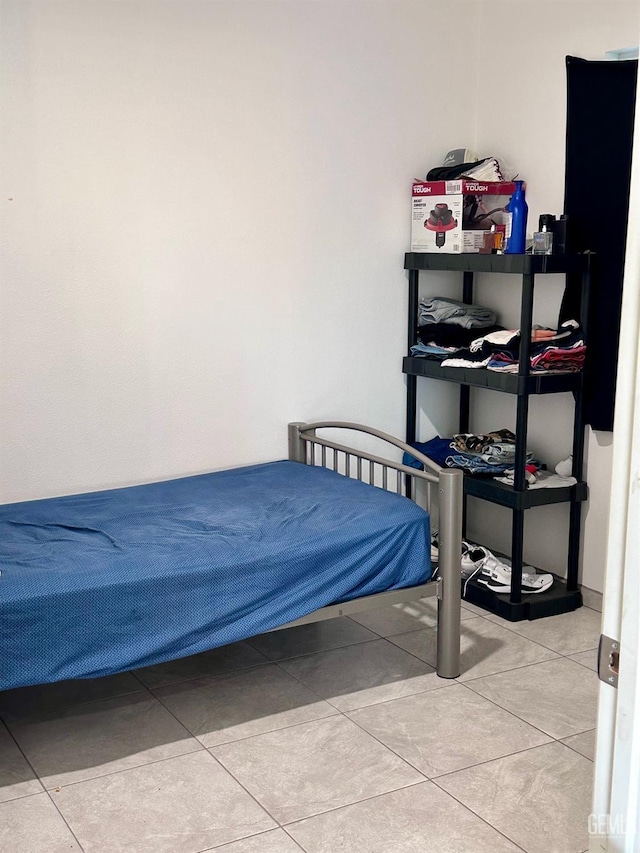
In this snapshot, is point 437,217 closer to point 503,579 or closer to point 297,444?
point 297,444

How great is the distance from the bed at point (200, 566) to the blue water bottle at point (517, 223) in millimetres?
894

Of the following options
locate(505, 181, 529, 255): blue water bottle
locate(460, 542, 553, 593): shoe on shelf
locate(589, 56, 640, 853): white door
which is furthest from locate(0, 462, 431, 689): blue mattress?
locate(589, 56, 640, 853): white door

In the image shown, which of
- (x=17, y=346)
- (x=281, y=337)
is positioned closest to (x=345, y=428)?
(x=281, y=337)

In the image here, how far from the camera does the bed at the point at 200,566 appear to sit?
2.43 meters

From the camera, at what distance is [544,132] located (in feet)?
12.0

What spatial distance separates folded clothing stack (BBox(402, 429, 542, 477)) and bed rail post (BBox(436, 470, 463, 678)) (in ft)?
2.40

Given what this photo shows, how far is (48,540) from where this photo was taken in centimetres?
280

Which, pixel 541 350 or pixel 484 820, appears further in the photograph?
pixel 541 350

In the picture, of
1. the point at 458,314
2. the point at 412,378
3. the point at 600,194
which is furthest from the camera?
the point at 412,378

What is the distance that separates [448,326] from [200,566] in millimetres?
1727

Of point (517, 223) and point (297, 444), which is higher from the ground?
point (517, 223)

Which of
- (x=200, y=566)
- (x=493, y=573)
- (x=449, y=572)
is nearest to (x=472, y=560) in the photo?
(x=493, y=573)

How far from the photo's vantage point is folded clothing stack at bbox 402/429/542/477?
145 inches

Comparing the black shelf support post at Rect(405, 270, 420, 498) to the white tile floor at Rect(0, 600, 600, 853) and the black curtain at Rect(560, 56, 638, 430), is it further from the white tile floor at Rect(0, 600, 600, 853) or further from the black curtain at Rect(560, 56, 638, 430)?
the white tile floor at Rect(0, 600, 600, 853)
